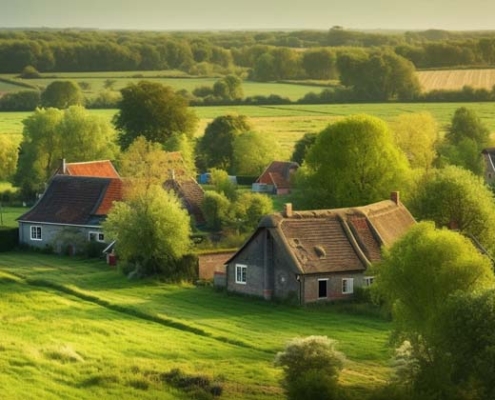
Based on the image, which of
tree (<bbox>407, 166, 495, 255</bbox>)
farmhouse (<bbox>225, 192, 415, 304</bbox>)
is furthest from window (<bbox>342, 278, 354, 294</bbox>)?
tree (<bbox>407, 166, 495, 255</bbox>)

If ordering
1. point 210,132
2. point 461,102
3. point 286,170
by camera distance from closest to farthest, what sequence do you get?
point 286,170 < point 210,132 < point 461,102

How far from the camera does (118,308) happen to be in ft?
192

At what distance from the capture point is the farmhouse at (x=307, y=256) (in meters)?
61.5

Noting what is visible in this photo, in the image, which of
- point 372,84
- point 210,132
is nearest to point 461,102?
point 372,84

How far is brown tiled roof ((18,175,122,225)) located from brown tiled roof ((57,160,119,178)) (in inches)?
196

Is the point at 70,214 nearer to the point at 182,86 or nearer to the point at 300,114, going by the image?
the point at 300,114

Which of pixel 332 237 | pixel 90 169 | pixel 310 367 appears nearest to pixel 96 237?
pixel 90 169

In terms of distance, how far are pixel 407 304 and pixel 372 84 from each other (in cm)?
12383

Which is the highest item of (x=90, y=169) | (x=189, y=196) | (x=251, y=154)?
(x=90, y=169)

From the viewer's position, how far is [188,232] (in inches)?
2697

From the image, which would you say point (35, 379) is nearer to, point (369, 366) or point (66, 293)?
point (369, 366)

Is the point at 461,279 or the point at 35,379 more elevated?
the point at 461,279

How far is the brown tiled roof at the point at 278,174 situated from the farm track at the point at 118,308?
142ft

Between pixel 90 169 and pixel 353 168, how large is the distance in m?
20.5
